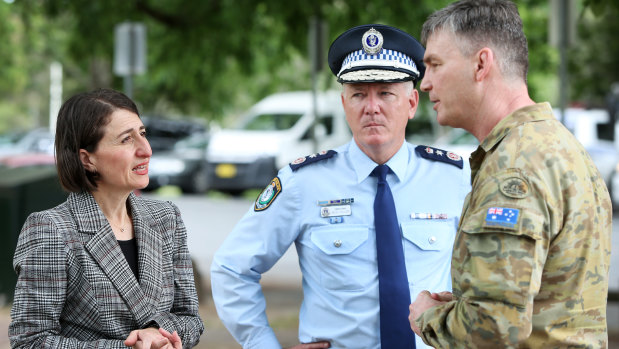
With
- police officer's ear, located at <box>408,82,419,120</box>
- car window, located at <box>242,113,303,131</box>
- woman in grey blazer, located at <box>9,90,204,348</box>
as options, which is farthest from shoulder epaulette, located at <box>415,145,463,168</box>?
car window, located at <box>242,113,303,131</box>

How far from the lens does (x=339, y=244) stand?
3.21 metres

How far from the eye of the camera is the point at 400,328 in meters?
3.12

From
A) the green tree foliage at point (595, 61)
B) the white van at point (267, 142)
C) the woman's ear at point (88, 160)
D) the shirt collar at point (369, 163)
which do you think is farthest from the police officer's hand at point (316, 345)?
the green tree foliage at point (595, 61)

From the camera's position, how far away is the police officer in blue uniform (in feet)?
10.4

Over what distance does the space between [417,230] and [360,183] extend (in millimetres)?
279

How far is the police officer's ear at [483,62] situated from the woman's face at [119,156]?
1.17 meters

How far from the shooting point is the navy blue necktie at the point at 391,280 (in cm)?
312

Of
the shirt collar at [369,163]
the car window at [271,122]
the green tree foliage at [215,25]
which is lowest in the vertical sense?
the shirt collar at [369,163]

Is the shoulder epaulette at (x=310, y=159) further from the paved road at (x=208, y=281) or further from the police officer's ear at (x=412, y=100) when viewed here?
the paved road at (x=208, y=281)

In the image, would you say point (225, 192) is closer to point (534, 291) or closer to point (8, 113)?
point (534, 291)

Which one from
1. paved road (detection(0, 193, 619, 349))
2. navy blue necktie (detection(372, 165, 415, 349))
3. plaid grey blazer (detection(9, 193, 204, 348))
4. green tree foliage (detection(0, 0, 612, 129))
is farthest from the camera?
green tree foliage (detection(0, 0, 612, 129))

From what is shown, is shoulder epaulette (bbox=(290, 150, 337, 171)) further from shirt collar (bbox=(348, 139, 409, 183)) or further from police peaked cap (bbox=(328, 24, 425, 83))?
police peaked cap (bbox=(328, 24, 425, 83))

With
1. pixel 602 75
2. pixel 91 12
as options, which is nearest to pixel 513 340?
pixel 91 12

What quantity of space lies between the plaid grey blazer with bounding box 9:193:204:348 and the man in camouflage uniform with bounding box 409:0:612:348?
915mm
